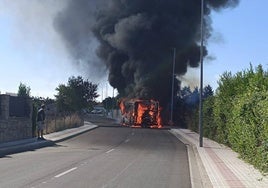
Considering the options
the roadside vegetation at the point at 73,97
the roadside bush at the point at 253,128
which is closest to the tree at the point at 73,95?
the roadside vegetation at the point at 73,97

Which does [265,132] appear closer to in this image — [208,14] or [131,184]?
[131,184]

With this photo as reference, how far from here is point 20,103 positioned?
99.8 feet

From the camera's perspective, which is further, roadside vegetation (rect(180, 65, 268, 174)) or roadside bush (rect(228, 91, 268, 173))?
roadside vegetation (rect(180, 65, 268, 174))

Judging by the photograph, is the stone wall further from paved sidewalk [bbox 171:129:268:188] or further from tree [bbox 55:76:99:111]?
tree [bbox 55:76:99:111]

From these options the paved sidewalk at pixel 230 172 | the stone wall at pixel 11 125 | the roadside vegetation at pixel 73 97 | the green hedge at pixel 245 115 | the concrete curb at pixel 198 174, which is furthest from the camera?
the roadside vegetation at pixel 73 97

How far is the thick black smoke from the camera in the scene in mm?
62469

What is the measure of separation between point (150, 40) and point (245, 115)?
44.5m

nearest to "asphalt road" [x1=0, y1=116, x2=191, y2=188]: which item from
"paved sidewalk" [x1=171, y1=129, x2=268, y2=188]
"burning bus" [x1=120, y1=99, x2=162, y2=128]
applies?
"paved sidewalk" [x1=171, y1=129, x2=268, y2=188]

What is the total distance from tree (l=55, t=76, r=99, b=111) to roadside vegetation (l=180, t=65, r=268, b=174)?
3234cm

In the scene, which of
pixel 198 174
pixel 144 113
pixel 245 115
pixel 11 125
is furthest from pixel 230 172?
pixel 144 113

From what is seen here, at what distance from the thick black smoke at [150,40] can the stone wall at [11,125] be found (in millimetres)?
31972

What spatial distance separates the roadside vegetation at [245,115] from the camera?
15656 millimetres

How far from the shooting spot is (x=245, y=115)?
752 inches

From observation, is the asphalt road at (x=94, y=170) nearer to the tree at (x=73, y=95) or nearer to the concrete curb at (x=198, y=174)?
the concrete curb at (x=198, y=174)
